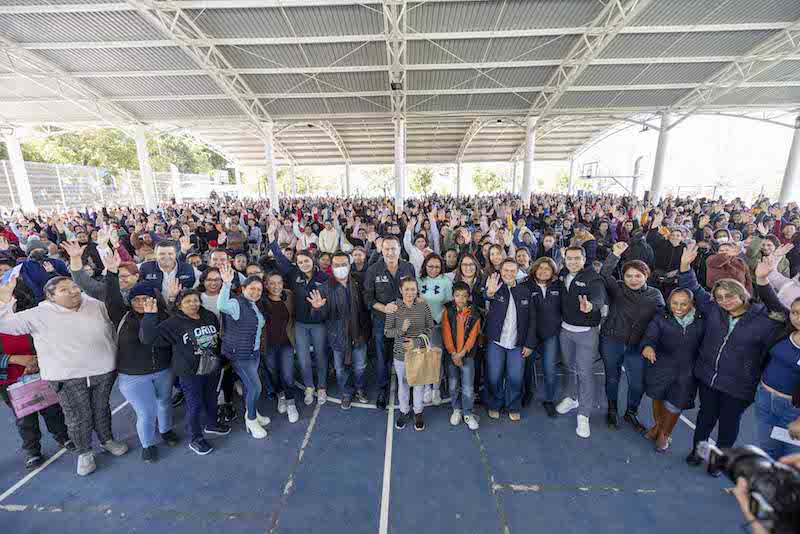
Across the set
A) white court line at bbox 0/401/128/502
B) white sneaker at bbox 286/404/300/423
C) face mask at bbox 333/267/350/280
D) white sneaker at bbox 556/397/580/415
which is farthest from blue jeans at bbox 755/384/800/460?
white court line at bbox 0/401/128/502

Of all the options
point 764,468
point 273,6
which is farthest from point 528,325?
point 273,6

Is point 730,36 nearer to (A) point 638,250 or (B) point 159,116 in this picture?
(A) point 638,250

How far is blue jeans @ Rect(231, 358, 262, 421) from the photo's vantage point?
362 cm

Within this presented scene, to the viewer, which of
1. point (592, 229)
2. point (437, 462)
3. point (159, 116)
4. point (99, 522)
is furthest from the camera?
point (159, 116)

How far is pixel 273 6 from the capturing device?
10.4 meters

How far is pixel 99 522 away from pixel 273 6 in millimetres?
12334

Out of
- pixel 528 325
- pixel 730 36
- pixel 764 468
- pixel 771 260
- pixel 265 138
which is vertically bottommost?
pixel 528 325

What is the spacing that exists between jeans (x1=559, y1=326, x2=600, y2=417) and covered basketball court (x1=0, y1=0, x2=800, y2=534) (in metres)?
0.41

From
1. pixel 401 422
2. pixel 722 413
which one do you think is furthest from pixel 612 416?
pixel 401 422

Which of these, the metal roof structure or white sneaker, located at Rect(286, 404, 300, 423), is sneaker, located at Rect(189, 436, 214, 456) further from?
the metal roof structure

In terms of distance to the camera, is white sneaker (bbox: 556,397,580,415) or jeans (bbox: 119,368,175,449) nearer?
jeans (bbox: 119,368,175,449)

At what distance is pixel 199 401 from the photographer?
3.53 meters

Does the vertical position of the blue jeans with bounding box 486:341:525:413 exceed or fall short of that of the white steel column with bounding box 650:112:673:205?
it falls short

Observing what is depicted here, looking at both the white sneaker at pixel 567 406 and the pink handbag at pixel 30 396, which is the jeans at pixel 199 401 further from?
the white sneaker at pixel 567 406
